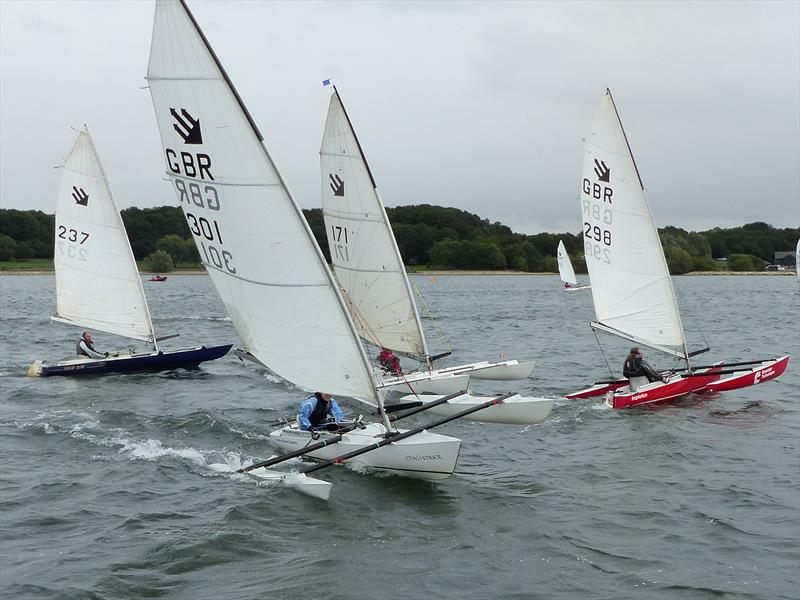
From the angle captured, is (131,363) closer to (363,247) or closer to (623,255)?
(363,247)

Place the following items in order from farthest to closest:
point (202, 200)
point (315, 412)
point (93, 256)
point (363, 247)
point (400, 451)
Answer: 1. point (93, 256)
2. point (363, 247)
3. point (315, 412)
4. point (400, 451)
5. point (202, 200)

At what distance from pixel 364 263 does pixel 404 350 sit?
2741 mm

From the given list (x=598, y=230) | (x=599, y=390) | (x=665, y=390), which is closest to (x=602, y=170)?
(x=598, y=230)

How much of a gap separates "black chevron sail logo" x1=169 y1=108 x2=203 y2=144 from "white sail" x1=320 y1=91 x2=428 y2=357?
9705 mm

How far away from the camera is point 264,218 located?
13.0 meters

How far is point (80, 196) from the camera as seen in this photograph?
27.4m

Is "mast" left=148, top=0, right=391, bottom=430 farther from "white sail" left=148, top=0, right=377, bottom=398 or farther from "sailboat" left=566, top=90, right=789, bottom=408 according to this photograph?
"sailboat" left=566, top=90, right=789, bottom=408

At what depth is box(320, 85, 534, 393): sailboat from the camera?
74.2 feet

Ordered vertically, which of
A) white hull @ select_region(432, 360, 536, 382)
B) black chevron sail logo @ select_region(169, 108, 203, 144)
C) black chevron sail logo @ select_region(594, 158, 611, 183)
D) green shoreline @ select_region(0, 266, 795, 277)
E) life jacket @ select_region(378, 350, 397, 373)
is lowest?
white hull @ select_region(432, 360, 536, 382)

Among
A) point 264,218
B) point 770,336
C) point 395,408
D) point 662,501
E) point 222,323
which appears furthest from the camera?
point 222,323

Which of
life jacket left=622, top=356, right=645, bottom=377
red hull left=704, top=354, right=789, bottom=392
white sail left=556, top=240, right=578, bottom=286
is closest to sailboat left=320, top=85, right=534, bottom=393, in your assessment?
life jacket left=622, top=356, right=645, bottom=377

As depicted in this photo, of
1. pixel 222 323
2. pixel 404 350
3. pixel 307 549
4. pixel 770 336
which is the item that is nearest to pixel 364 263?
pixel 404 350

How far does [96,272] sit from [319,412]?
51.6ft

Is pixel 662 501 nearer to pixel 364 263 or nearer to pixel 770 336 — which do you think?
pixel 364 263
